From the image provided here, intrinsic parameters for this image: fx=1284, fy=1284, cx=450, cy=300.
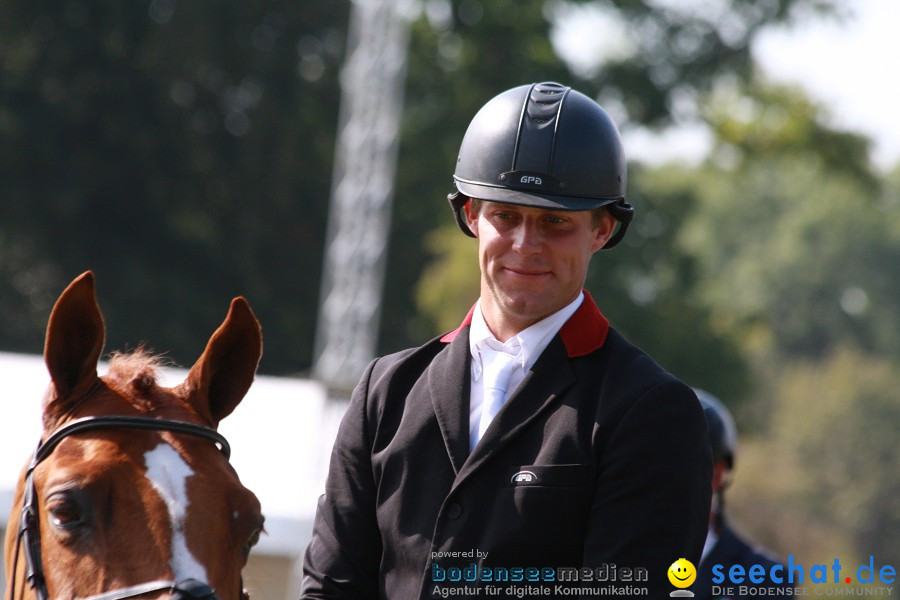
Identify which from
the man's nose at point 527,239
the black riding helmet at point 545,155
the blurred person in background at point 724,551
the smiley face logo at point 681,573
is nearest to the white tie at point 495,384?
the man's nose at point 527,239

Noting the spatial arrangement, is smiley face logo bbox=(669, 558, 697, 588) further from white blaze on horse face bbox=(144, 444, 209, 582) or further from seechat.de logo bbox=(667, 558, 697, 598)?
white blaze on horse face bbox=(144, 444, 209, 582)

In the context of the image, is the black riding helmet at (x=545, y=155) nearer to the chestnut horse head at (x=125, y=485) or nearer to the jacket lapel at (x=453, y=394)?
the jacket lapel at (x=453, y=394)

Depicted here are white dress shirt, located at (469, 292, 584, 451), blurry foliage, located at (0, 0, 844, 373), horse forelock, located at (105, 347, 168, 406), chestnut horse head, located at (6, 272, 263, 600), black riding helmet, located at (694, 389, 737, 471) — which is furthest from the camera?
blurry foliage, located at (0, 0, 844, 373)

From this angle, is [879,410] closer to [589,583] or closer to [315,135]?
[315,135]

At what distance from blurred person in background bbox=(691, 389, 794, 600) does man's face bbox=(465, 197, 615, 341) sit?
209 cm

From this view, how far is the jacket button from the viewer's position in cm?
271

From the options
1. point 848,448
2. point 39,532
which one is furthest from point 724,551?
point 848,448

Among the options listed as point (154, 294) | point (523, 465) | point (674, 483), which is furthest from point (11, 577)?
point (154, 294)

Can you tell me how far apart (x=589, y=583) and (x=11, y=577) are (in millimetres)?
1383

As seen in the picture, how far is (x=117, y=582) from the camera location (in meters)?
2.74

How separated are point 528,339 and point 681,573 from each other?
614 millimetres

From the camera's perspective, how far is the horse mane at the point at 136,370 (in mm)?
3189

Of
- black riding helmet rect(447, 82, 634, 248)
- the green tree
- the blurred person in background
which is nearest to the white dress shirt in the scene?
black riding helmet rect(447, 82, 634, 248)

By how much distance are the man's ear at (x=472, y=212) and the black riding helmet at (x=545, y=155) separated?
2 cm
